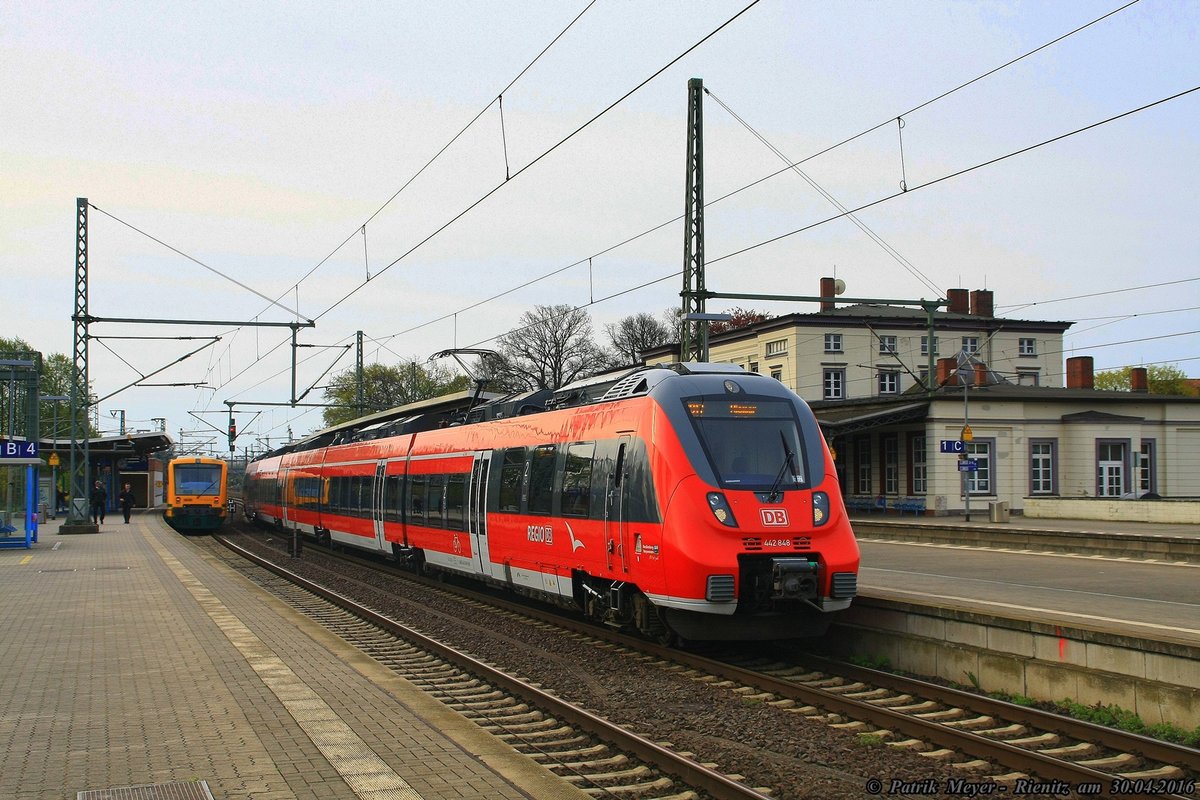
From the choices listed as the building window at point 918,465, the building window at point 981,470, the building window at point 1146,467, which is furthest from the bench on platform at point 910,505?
the building window at point 1146,467

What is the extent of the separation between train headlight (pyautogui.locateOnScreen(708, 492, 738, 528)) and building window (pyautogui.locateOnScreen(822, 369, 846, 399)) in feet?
174

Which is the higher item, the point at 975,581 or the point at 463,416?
the point at 463,416

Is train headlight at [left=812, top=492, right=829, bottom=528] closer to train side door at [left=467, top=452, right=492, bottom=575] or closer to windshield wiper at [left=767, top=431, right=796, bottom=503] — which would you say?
windshield wiper at [left=767, top=431, right=796, bottom=503]

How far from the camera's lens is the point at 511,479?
53.1ft

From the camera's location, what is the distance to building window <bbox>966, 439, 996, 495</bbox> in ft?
139

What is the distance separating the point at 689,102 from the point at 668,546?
13.0 meters

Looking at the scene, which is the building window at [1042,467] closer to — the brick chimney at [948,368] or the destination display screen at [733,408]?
the brick chimney at [948,368]

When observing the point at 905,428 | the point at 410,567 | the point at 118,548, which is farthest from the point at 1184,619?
the point at 905,428

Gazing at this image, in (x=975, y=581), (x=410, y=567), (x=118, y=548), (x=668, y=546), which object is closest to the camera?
(x=668, y=546)

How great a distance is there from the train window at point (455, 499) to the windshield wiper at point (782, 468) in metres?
7.69

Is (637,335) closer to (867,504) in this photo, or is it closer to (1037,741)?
(867,504)

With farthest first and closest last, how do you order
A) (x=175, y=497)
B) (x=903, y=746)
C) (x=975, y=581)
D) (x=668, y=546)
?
1. (x=175, y=497)
2. (x=975, y=581)
3. (x=668, y=546)
4. (x=903, y=746)

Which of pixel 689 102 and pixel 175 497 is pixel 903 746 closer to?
pixel 689 102

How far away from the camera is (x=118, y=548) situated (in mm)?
29562
